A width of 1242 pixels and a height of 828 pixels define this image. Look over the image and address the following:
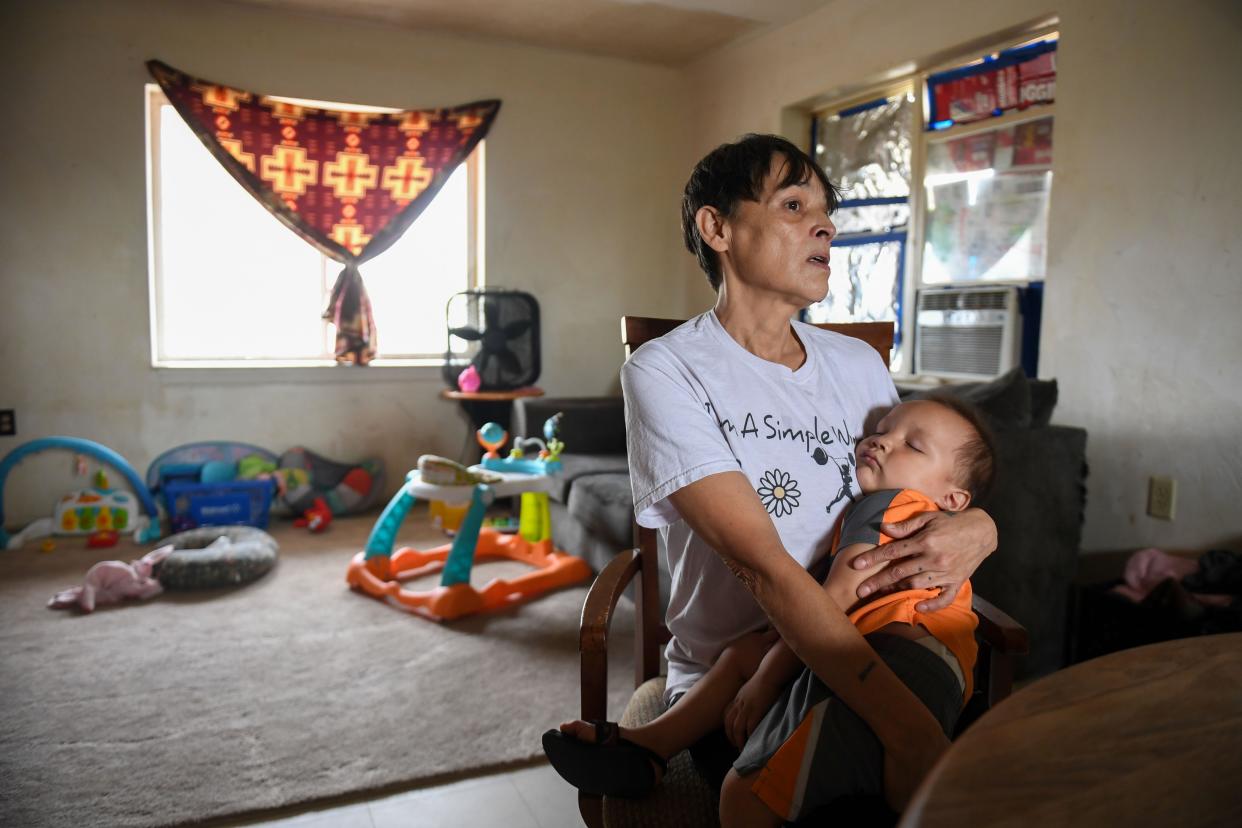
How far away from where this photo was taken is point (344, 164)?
4598mm

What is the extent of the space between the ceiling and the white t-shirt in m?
3.50

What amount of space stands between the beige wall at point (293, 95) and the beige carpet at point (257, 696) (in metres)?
1.26

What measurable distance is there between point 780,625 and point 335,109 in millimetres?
4466

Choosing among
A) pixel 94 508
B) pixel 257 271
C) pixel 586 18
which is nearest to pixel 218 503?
pixel 94 508

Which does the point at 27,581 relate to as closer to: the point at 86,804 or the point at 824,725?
the point at 86,804

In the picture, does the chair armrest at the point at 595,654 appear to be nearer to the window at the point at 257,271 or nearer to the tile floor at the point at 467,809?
the tile floor at the point at 467,809

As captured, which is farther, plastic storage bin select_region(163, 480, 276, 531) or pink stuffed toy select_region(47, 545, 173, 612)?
plastic storage bin select_region(163, 480, 276, 531)

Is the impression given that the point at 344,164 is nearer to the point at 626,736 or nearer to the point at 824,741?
the point at 626,736

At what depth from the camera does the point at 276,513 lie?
4.47 m

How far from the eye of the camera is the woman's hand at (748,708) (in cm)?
98

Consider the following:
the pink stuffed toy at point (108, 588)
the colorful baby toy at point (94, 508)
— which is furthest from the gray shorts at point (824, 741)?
the colorful baby toy at point (94, 508)

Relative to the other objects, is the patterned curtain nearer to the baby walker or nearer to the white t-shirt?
the baby walker

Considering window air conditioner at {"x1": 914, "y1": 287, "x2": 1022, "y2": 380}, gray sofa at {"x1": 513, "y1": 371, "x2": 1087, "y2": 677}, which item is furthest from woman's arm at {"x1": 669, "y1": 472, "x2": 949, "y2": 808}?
window air conditioner at {"x1": 914, "y1": 287, "x2": 1022, "y2": 380}

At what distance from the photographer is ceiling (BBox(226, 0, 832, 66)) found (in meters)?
4.18
